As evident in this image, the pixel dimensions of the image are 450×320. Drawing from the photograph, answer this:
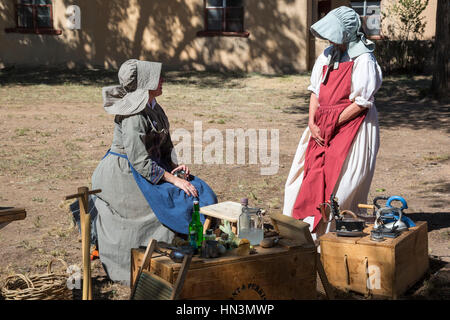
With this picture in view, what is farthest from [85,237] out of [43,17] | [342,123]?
[43,17]

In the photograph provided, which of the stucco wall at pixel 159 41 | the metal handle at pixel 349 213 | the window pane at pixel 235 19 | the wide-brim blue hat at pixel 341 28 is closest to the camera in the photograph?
the metal handle at pixel 349 213

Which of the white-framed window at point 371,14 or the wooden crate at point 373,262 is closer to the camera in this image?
the wooden crate at point 373,262

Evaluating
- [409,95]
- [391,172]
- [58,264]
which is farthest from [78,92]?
[58,264]

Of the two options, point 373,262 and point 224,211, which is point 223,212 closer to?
point 224,211

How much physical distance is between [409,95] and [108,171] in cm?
1022

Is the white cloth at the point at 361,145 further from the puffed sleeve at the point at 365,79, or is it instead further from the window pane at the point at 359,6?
the window pane at the point at 359,6

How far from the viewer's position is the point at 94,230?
4.64 m

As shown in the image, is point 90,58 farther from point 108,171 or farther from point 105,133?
point 108,171

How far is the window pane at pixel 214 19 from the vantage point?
Result: 1711cm

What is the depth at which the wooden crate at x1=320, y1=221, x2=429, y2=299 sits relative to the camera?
3.92 m

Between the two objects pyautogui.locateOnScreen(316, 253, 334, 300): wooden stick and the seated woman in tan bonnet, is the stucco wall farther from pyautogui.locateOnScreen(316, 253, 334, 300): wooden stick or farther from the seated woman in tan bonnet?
pyautogui.locateOnScreen(316, 253, 334, 300): wooden stick

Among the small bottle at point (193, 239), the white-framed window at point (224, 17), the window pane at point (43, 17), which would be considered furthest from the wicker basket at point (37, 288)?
the window pane at point (43, 17)

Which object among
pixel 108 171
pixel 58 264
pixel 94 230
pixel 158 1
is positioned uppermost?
pixel 158 1

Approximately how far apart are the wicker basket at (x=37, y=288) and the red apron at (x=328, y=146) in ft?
6.11
